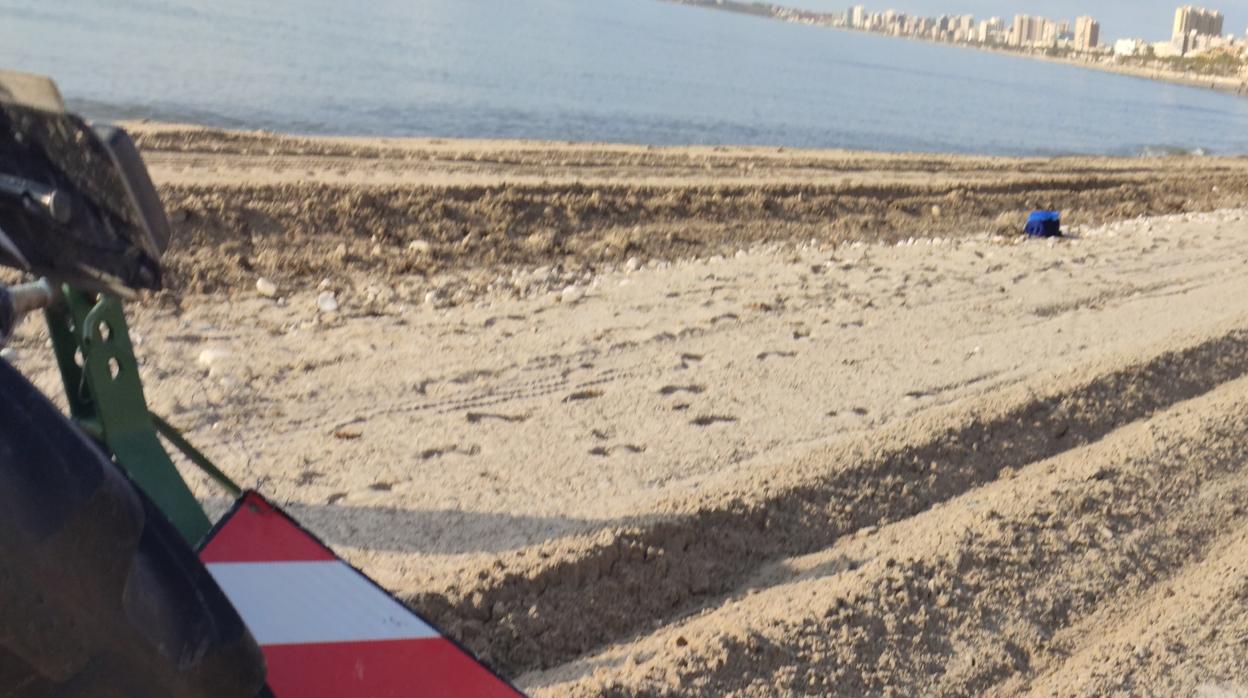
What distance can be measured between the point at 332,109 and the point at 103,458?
18.9 m

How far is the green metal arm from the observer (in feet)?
8.37

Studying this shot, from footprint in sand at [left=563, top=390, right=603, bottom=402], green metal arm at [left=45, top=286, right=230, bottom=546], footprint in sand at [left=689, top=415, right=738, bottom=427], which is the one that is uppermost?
green metal arm at [left=45, top=286, right=230, bottom=546]

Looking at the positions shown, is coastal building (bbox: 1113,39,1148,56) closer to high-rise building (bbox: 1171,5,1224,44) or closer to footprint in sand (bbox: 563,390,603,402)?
high-rise building (bbox: 1171,5,1224,44)

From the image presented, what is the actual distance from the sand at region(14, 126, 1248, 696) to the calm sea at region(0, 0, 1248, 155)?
9.74m

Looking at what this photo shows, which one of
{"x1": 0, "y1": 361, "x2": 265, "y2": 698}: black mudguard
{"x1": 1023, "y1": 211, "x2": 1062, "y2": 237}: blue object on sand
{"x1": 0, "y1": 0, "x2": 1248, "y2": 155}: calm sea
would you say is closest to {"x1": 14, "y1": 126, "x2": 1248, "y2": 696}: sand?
{"x1": 1023, "y1": 211, "x2": 1062, "y2": 237}: blue object on sand

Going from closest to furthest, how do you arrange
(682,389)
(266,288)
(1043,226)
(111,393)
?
(111,393), (682,389), (266,288), (1043,226)

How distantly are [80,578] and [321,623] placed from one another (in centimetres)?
124

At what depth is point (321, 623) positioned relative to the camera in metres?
2.72

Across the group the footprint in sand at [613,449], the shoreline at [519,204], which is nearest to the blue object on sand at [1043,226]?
the shoreline at [519,204]

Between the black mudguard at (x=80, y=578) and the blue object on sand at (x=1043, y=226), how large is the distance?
1035cm

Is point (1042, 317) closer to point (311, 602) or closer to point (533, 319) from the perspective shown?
point (533, 319)

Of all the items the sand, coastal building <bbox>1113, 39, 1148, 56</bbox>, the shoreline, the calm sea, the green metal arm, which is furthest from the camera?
coastal building <bbox>1113, 39, 1148, 56</bbox>

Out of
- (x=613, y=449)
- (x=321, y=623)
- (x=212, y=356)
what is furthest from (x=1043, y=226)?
(x=321, y=623)

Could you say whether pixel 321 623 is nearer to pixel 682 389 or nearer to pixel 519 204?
pixel 682 389
